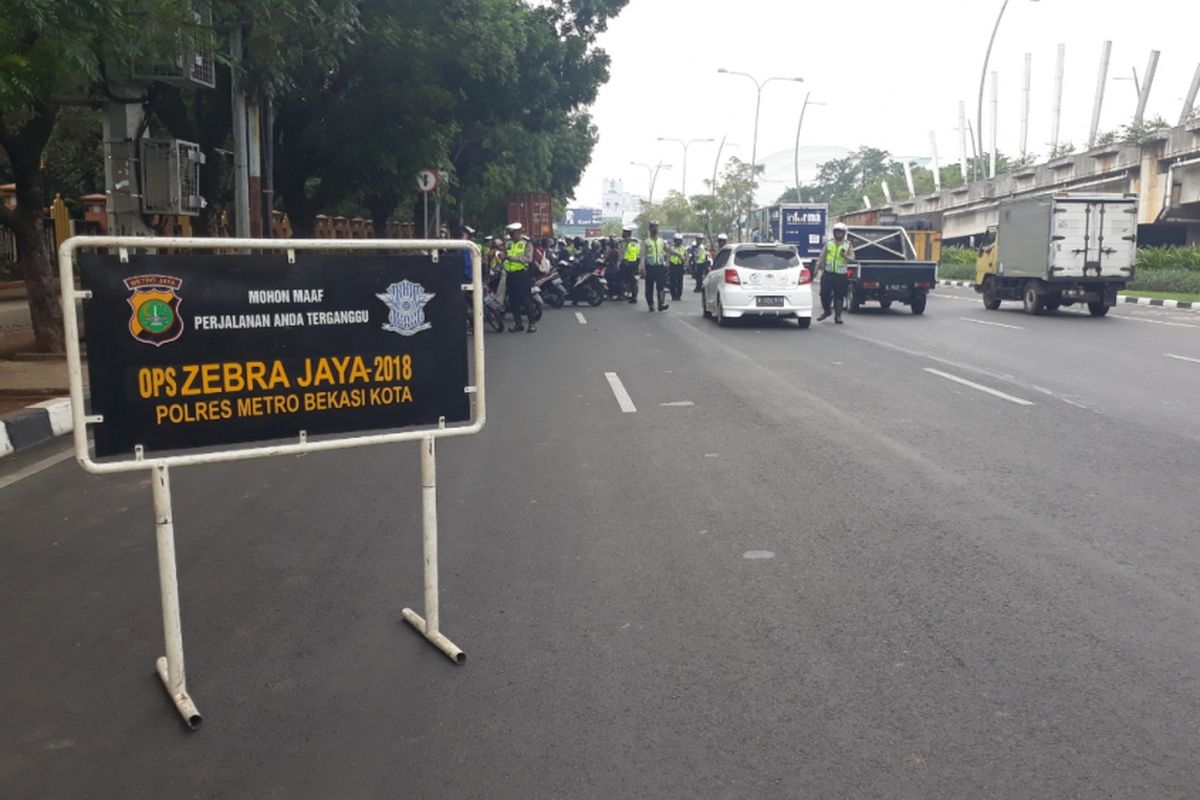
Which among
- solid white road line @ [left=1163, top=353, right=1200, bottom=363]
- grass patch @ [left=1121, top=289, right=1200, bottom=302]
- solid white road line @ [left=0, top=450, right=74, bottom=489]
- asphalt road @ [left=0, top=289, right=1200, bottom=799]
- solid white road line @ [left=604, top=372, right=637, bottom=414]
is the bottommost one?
solid white road line @ [left=0, top=450, right=74, bottom=489]

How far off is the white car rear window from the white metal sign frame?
1559 cm

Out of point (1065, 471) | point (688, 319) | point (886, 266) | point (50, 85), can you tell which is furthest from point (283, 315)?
point (886, 266)

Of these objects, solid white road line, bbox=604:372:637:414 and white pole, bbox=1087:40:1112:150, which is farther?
white pole, bbox=1087:40:1112:150

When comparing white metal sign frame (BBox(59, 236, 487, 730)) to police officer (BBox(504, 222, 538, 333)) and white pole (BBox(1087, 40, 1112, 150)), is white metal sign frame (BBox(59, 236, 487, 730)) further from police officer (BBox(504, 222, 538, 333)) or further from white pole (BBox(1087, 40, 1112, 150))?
white pole (BBox(1087, 40, 1112, 150))

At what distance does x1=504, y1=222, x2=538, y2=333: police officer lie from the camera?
19.2 m

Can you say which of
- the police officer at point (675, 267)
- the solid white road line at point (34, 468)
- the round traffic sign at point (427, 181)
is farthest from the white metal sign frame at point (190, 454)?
the police officer at point (675, 267)

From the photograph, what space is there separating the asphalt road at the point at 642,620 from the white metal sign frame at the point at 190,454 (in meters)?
0.13

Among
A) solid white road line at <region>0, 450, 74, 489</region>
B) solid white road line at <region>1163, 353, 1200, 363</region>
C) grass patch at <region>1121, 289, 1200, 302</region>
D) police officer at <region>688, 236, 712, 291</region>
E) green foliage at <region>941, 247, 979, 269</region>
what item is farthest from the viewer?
green foliage at <region>941, 247, 979, 269</region>

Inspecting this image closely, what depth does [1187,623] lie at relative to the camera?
186 inches

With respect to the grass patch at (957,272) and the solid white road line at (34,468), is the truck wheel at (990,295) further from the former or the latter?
the solid white road line at (34,468)

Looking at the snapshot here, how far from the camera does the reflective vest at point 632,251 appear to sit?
89.9ft

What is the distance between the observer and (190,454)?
13.7 feet

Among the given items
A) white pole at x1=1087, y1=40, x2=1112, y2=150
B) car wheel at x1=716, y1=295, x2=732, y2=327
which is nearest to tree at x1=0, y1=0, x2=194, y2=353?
car wheel at x1=716, y1=295, x2=732, y2=327

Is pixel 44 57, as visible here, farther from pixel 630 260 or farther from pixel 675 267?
pixel 675 267
